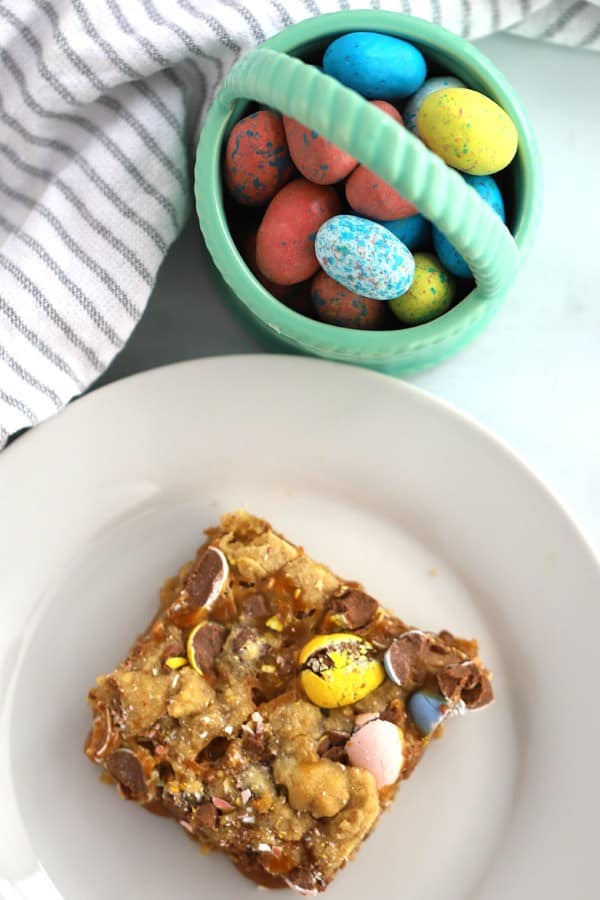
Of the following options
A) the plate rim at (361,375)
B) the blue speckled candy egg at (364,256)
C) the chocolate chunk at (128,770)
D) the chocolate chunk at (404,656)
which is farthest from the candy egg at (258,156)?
the chocolate chunk at (128,770)

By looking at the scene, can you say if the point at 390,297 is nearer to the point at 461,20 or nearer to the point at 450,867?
the point at 461,20

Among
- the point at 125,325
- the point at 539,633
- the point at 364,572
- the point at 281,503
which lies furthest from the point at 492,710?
the point at 125,325

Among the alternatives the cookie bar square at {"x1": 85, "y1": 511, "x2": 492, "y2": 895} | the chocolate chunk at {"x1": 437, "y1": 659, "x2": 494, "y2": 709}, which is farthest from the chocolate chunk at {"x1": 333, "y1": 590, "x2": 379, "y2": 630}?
the chocolate chunk at {"x1": 437, "y1": 659, "x2": 494, "y2": 709}

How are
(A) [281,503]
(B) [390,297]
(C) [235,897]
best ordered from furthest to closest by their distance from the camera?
(A) [281,503], (C) [235,897], (B) [390,297]

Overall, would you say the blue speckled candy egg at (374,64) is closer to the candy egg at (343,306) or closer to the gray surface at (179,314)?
the candy egg at (343,306)

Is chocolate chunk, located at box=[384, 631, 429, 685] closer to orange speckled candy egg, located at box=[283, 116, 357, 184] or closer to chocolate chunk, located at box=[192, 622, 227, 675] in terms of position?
chocolate chunk, located at box=[192, 622, 227, 675]
